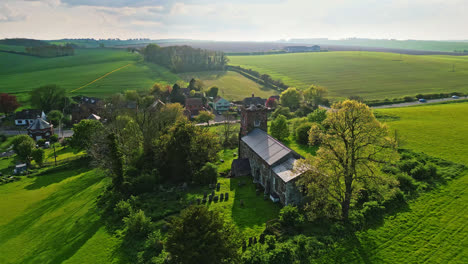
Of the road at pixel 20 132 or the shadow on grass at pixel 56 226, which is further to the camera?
the road at pixel 20 132

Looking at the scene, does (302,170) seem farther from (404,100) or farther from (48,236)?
(404,100)

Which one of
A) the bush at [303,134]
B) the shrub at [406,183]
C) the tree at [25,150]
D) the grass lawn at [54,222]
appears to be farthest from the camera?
the bush at [303,134]

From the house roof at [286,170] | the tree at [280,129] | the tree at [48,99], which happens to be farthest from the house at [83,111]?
→ the house roof at [286,170]

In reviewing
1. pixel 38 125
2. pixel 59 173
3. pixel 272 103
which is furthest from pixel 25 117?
pixel 272 103

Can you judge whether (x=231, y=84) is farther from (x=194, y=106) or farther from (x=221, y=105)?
(x=194, y=106)

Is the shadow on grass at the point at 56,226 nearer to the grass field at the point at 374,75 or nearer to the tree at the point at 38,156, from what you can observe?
the tree at the point at 38,156

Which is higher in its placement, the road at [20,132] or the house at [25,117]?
the house at [25,117]

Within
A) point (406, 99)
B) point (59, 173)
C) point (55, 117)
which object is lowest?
point (59, 173)
